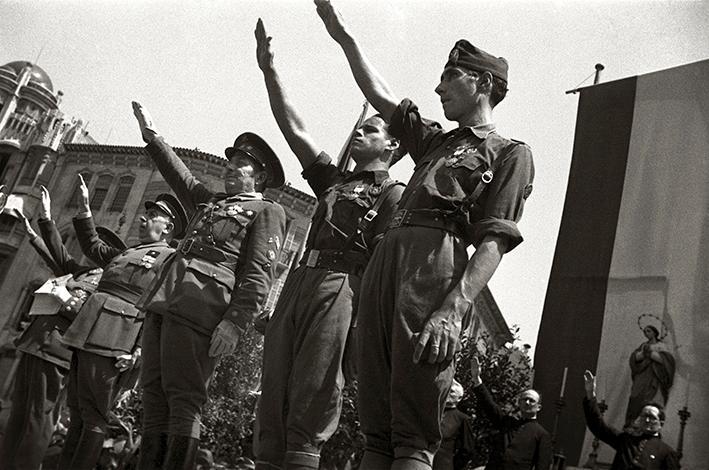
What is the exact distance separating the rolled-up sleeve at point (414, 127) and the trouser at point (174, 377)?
65.0 inches

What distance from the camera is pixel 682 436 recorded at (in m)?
10.2

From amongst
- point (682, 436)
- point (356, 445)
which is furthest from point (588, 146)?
point (356, 445)

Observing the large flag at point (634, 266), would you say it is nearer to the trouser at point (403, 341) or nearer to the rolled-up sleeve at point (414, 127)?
the rolled-up sleeve at point (414, 127)

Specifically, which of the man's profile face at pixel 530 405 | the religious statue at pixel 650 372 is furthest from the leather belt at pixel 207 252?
the religious statue at pixel 650 372

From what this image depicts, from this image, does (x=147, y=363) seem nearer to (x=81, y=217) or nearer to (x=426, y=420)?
(x=426, y=420)

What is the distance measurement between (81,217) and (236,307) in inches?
110

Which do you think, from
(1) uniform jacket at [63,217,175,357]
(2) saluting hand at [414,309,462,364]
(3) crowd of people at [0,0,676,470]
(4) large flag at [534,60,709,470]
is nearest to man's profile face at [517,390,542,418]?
(3) crowd of people at [0,0,676,470]

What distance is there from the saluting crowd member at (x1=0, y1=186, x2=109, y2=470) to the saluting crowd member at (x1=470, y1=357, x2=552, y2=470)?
3649 mm

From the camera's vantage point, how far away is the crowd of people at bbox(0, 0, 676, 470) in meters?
2.46

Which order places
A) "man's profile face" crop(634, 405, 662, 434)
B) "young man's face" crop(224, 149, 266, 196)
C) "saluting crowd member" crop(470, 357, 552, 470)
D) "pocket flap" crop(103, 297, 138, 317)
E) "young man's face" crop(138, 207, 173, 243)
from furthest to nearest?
"saluting crowd member" crop(470, 357, 552, 470) < "man's profile face" crop(634, 405, 662, 434) < "young man's face" crop(138, 207, 173, 243) < "pocket flap" crop(103, 297, 138, 317) < "young man's face" crop(224, 149, 266, 196)

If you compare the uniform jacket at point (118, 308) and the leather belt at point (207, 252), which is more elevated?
the leather belt at point (207, 252)

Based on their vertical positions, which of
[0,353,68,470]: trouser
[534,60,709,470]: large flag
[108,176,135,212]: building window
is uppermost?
[108,176,135,212]: building window

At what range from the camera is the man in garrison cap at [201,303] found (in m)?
3.63

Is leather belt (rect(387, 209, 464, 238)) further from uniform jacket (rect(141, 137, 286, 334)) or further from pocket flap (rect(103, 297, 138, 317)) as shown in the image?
pocket flap (rect(103, 297, 138, 317))
